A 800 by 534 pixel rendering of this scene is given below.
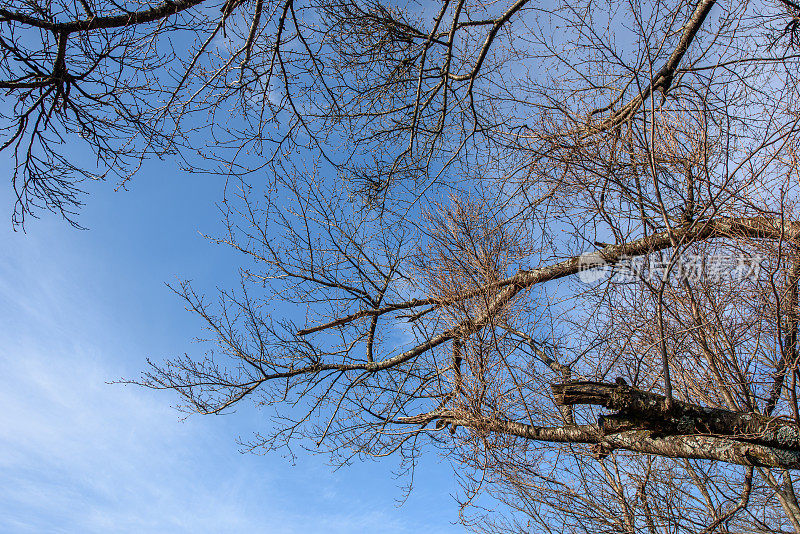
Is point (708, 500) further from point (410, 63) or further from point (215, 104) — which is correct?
point (215, 104)

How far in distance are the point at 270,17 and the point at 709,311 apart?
4122 mm

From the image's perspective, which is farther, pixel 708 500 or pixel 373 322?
pixel 373 322

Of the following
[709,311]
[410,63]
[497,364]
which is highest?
[410,63]

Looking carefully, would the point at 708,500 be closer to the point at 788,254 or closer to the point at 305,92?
the point at 788,254

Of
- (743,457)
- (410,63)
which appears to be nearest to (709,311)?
(743,457)

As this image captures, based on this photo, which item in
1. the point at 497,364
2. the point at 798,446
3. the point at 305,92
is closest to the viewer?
the point at 798,446

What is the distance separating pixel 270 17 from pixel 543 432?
409 centimetres

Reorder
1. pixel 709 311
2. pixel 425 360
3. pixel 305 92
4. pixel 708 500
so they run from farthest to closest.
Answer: pixel 425 360 < pixel 708 500 < pixel 305 92 < pixel 709 311

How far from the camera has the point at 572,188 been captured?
4230 millimetres

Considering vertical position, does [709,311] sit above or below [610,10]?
below

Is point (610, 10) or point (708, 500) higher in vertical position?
point (610, 10)

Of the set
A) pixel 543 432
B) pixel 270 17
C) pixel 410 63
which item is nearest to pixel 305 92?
pixel 270 17

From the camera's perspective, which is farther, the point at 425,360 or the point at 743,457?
the point at 425,360

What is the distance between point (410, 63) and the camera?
499cm
